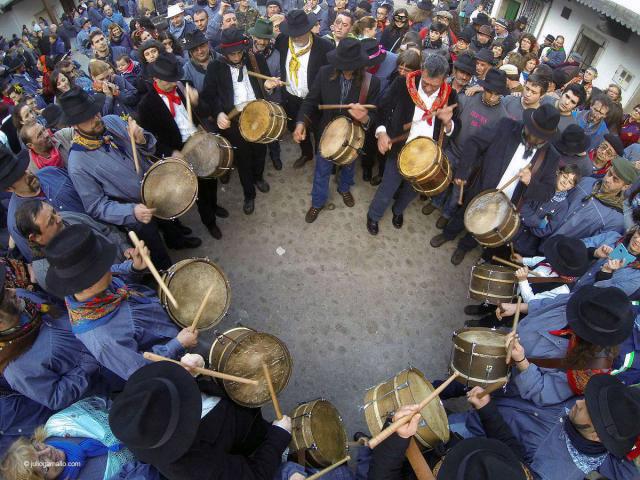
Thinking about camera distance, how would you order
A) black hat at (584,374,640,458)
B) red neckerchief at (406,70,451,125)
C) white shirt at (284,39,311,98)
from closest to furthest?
black hat at (584,374,640,458) < red neckerchief at (406,70,451,125) < white shirt at (284,39,311,98)

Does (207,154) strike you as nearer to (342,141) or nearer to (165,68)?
(165,68)

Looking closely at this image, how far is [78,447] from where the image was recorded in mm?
2391

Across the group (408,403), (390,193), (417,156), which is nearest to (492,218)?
(417,156)

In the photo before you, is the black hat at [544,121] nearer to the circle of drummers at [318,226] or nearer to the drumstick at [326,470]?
the circle of drummers at [318,226]

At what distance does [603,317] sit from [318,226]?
3.79 metres

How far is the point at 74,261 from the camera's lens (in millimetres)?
2512

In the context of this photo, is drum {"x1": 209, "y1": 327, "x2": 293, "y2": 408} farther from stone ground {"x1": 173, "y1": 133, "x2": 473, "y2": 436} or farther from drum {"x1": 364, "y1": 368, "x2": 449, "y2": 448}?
stone ground {"x1": 173, "y1": 133, "x2": 473, "y2": 436}

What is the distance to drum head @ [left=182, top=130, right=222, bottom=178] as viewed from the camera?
4.61 meters

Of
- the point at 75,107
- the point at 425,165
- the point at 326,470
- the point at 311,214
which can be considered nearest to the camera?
the point at 326,470

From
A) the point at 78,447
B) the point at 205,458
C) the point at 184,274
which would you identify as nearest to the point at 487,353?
the point at 205,458

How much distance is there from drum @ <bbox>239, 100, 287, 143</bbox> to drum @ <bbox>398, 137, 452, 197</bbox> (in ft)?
5.47

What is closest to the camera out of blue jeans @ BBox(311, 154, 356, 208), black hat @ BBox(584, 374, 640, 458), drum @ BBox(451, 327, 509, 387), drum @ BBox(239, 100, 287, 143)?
black hat @ BBox(584, 374, 640, 458)

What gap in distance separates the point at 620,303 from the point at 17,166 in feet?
16.7

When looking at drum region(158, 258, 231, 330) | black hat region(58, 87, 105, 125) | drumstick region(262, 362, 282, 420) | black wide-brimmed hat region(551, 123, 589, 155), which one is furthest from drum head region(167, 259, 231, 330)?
black wide-brimmed hat region(551, 123, 589, 155)
